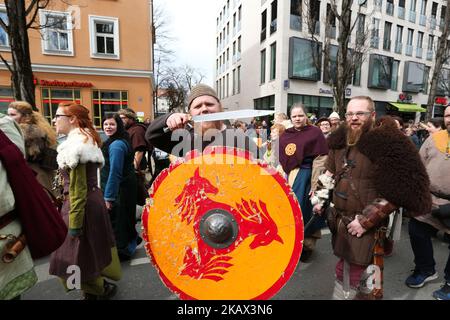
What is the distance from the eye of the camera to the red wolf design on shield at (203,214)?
1.23 metres

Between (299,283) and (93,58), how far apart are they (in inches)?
557

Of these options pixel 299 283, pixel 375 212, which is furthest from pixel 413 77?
pixel 375 212

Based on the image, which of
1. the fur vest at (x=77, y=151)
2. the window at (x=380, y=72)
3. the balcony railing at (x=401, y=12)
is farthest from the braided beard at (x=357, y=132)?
the balcony railing at (x=401, y=12)

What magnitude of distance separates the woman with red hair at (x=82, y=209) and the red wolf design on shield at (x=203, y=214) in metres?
1.13

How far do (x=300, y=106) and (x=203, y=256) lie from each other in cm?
234

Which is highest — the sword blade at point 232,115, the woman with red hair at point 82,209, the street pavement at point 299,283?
the sword blade at point 232,115

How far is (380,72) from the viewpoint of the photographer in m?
19.9

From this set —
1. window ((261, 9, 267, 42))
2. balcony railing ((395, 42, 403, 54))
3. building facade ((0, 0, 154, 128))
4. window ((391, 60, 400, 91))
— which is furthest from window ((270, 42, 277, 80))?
balcony railing ((395, 42, 403, 54))

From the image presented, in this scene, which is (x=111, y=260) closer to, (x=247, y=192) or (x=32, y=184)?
(x=32, y=184)

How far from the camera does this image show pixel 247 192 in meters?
1.23

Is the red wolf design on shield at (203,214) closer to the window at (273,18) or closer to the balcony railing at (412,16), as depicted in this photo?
the window at (273,18)

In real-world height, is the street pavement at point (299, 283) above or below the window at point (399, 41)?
below

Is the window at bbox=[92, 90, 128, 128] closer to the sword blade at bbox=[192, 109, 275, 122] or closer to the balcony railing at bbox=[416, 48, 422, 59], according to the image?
the sword blade at bbox=[192, 109, 275, 122]

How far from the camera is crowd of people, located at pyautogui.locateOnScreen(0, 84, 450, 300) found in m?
1.50
